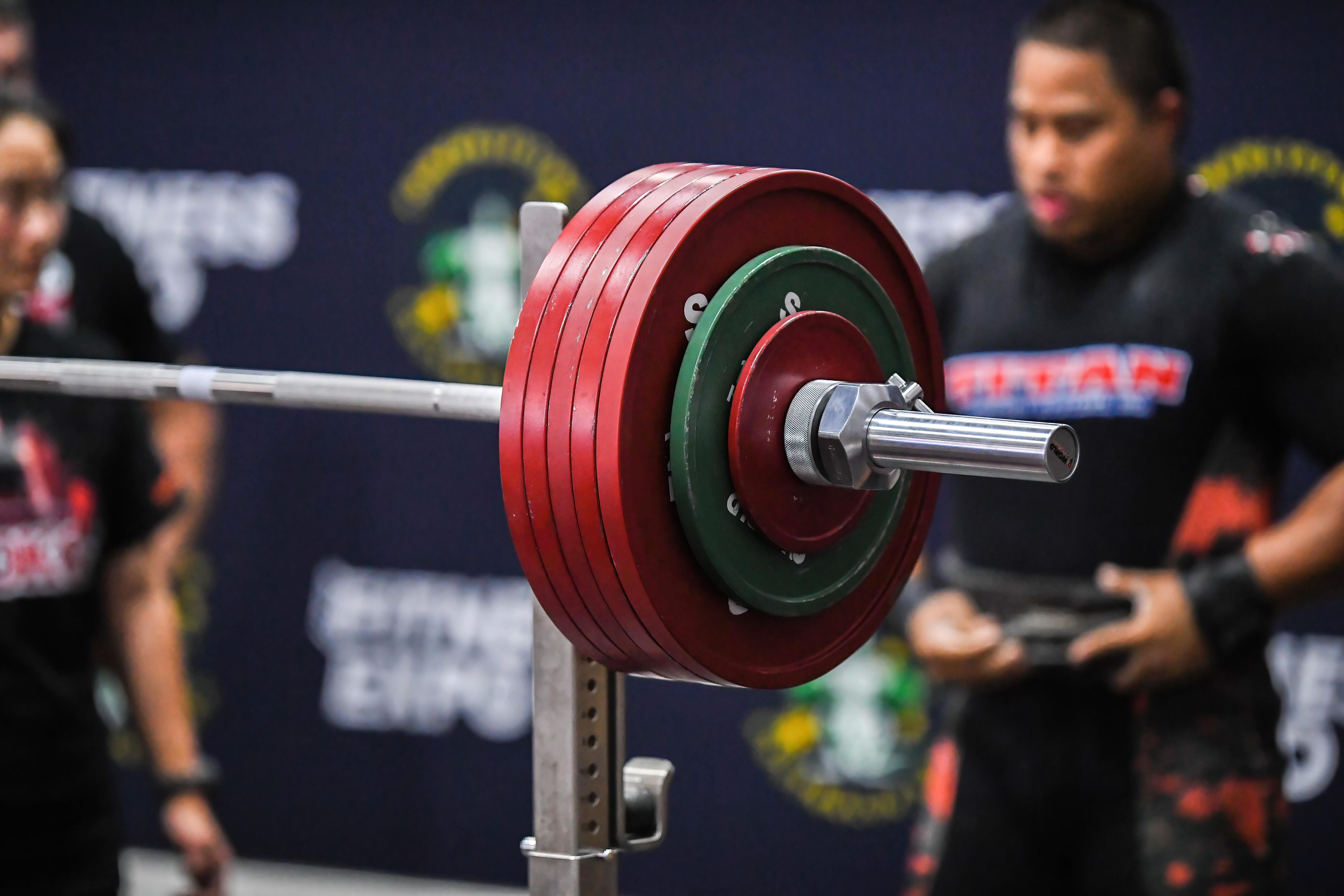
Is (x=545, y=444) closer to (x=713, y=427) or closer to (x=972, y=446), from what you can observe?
(x=713, y=427)

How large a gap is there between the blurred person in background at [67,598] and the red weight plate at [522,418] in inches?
41.5

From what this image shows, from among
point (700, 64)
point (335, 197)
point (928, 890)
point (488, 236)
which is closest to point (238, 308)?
point (335, 197)

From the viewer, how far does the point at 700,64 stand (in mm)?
2975

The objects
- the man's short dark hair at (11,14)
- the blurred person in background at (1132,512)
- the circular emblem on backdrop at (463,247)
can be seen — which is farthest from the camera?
the circular emblem on backdrop at (463,247)

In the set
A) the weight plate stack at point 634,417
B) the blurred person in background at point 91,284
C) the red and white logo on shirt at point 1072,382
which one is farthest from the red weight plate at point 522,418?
the blurred person in background at point 91,284

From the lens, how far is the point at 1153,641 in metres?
1.85

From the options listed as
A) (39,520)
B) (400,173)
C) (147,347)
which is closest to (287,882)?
(147,347)

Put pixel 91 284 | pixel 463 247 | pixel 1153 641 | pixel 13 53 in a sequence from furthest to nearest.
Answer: pixel 463 247 < pixel 13 53 < pixel 91 284 < pixel 1153 641

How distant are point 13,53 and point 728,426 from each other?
2141mm

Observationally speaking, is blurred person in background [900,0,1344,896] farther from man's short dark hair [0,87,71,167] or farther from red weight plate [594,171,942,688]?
man's short dark hair [0,87,71,167]

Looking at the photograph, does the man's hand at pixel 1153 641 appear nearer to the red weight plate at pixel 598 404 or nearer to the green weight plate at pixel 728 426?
the green weight plate at pixel 728 426

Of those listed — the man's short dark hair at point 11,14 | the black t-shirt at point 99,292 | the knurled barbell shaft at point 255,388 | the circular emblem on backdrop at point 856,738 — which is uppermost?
the man's short dark hair at point 11,14

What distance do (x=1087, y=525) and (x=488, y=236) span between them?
5.24 ft

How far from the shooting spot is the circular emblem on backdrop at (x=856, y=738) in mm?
2885
